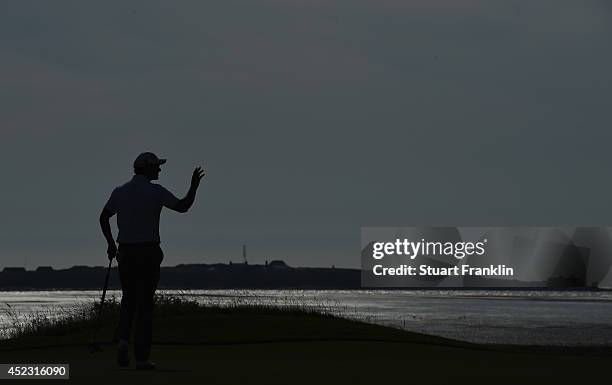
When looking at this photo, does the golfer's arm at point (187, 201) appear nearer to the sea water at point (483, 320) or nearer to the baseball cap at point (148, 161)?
the baseball cap at point (148, 161)

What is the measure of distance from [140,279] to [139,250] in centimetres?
31

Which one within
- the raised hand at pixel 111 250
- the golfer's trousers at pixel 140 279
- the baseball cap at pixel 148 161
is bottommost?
the golfer's trousers at pixel 140 279

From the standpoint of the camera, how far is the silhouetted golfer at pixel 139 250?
477 inches

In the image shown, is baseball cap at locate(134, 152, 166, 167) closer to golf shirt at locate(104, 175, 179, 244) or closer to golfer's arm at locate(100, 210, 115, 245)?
golf shirt at locate(104, 175, 179, 244)

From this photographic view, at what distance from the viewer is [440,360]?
13.7 m

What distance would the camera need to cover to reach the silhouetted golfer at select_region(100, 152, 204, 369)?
1211cm

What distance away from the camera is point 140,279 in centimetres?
1222

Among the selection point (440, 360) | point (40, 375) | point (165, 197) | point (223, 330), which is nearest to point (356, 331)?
point (223, 330)

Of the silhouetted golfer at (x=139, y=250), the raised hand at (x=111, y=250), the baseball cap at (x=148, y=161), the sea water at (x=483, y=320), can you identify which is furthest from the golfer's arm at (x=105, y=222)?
the sea water at (x=483, y=320)

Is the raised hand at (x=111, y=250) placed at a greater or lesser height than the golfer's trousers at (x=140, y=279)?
greater

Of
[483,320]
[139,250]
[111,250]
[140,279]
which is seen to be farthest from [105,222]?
[483,320]

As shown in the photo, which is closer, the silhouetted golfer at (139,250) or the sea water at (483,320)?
the silhouetted golfer at (139,250)

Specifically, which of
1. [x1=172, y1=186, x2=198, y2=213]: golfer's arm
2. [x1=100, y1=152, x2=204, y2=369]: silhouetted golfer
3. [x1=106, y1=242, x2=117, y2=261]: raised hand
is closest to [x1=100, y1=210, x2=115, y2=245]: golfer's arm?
[x1=100, y1=152, x2=204, y2=369]: silhouetted golfer

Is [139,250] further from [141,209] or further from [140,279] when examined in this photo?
[141,209]
